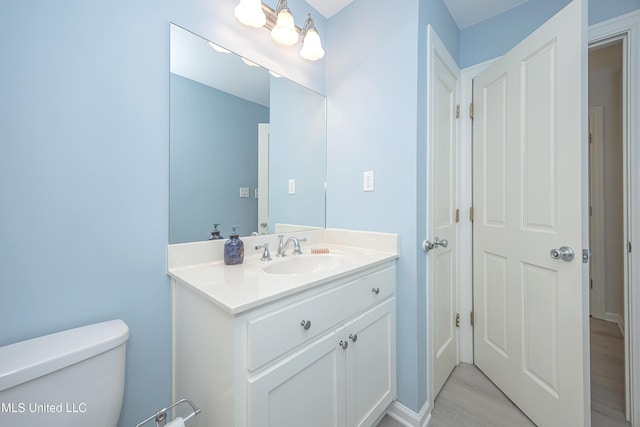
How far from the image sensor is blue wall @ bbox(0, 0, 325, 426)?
0.74 m

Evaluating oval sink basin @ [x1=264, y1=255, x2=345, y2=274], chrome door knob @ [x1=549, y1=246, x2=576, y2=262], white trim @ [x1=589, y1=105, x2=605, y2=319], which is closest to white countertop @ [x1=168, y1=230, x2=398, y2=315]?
oval sink basin @ [x1=264, y1=255, x2=345, y2=274]

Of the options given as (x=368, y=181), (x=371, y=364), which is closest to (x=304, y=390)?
(x=371, y=364)

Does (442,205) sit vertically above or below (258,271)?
above

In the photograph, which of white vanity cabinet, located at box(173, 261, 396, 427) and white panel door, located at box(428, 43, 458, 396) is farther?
white panel door, located at box(428, 43, 458, 396)

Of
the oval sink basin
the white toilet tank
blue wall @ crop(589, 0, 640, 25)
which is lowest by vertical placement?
the white toilet tank

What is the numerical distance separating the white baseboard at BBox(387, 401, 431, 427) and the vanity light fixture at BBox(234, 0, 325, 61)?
2.00 metres

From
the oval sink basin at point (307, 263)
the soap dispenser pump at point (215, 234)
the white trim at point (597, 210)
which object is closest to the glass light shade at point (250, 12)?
the soap dispenser pump at point (215, 234)

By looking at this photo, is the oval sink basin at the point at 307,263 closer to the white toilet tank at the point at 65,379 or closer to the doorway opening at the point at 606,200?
the white toilet tank at the point at 65,379

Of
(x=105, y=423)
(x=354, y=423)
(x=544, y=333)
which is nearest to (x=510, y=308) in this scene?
(x=544, y=333)

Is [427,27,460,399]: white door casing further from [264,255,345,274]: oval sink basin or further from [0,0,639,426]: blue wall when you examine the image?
[264,255,345,274]: oval sink basin

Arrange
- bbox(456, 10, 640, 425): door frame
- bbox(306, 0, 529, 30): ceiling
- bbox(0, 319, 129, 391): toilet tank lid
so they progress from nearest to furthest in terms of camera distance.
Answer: bbox(0, 319, 129, 391): toilet tank lid → bbox(456, 10, 640, 425): door frame → bbox(306, 0, 529, 30): ceiling

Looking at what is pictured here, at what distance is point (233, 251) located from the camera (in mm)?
1136

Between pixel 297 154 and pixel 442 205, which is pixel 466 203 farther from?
pixel 297 154

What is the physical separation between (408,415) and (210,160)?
5.31 ft
